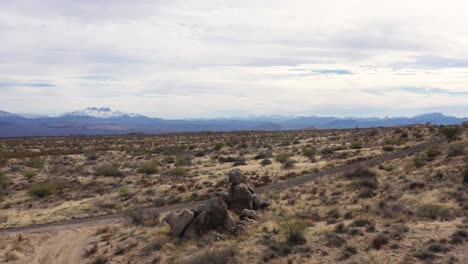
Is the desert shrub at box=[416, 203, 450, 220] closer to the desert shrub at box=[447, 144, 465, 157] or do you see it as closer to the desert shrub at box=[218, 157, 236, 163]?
the desert shrub at box=[447, 144, 465, 157]

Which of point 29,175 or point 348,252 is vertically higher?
point 348,252

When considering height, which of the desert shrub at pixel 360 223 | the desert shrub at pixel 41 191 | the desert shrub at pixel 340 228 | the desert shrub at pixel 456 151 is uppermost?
the desert shrub at pixel 456 151

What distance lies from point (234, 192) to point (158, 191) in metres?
12.2

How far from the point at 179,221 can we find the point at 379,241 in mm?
10094

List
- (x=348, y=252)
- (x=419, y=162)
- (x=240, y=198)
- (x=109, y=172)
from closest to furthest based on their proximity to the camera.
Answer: (x=348, y=252) → (x=240, y=198) → (x=419, y=162) → (x=109, y=172)

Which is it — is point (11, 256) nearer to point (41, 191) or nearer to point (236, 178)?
point (236, 178)

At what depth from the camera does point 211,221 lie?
68.9 ft

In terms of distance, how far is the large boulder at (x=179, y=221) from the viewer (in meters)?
21.2

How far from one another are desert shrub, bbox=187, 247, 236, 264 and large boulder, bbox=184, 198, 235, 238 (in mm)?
3277

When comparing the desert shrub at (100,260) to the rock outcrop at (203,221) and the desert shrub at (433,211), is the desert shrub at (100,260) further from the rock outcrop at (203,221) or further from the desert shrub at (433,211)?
the desert shrub at (433,211)

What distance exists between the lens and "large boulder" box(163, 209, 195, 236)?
21.2 meters

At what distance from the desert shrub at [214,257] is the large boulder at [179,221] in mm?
3977

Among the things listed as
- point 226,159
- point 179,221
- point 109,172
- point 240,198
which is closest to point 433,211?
point 240,198

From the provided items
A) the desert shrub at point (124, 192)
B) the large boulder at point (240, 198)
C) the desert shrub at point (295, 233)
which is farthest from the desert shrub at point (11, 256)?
the desert shrub at point (295, 233)
